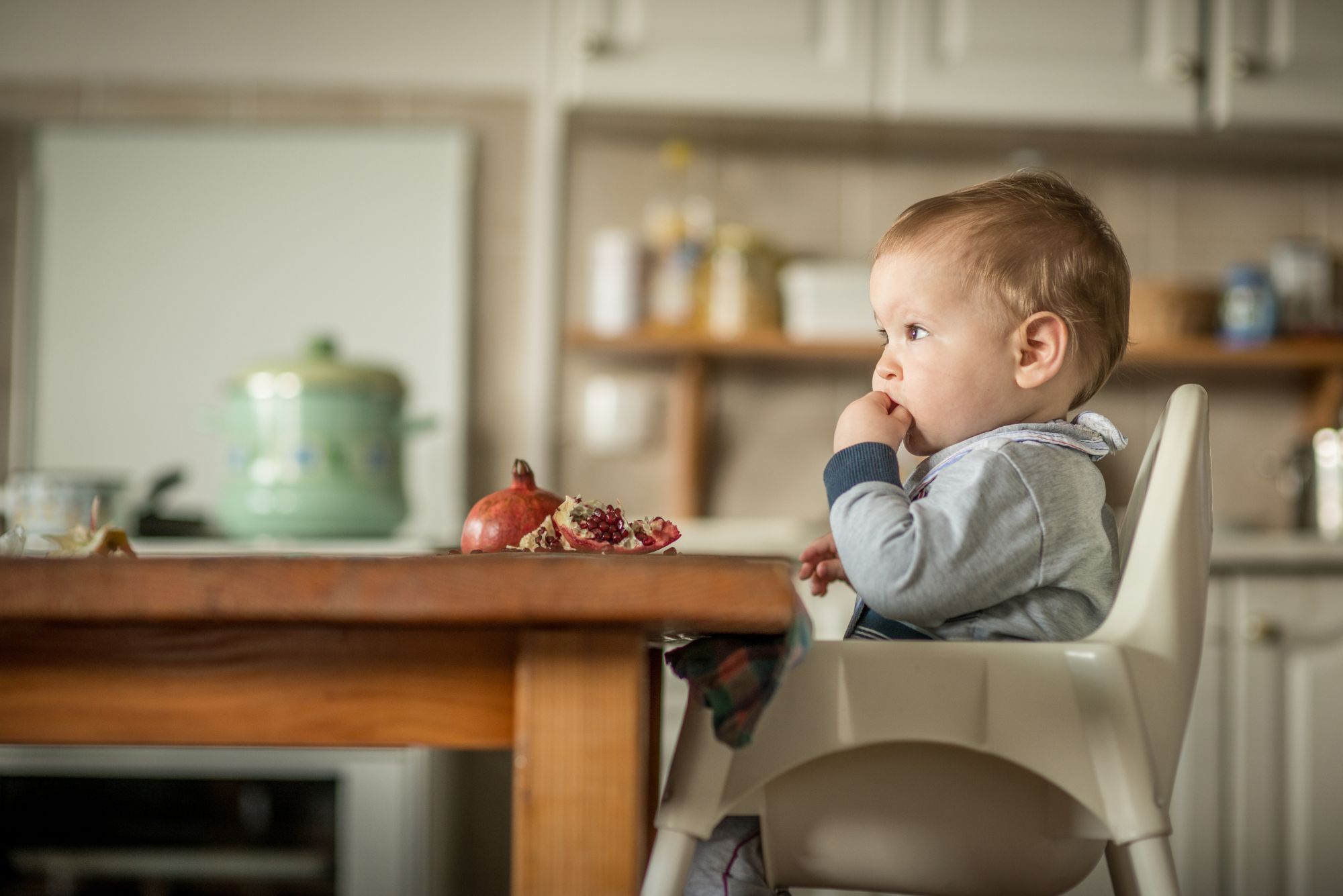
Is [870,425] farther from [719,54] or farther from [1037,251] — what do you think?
[719,54]

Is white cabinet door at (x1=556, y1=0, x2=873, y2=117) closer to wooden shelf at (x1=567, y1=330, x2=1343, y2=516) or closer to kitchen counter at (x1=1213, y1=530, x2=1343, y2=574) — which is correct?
wooden shelf at (x1=567, y1=330, x2=1343, y2=516)

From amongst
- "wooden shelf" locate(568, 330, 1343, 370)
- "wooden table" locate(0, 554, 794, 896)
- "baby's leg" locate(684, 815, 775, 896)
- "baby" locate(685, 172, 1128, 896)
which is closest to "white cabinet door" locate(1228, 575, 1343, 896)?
"wooden shelf" locate(568, 330, 1343, 370)

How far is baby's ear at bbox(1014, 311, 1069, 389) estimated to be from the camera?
86 centimetres

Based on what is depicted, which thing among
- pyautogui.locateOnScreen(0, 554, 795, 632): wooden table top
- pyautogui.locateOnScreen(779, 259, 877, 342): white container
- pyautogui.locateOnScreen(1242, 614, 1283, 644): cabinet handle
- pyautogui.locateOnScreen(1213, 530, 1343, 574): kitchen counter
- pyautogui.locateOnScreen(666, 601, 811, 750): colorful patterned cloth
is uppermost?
pyautogui.locateOnScreen(779, 259, 877, 342): white container

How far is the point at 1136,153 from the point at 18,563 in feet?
7.78

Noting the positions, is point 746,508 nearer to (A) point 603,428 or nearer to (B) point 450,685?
(A) point 603,428

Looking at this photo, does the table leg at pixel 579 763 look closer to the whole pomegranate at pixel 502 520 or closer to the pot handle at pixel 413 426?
the whole pomegranate at pixel 502 520

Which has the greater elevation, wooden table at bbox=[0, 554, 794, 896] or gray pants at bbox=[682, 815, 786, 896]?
wooden table at bbox=[0, 554, 794, 896]

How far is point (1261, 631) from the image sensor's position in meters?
1.93

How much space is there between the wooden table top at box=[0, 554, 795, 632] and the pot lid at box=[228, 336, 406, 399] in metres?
1.34

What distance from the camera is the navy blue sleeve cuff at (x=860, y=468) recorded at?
30.8 inches

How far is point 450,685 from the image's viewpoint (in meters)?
0.52

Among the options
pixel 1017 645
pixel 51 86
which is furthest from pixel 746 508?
pixel 1017 645

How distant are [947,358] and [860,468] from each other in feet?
0.42
